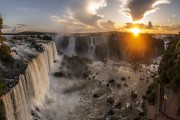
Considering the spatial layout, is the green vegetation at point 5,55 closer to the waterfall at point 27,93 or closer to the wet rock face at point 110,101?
the waterfall at point 27,93

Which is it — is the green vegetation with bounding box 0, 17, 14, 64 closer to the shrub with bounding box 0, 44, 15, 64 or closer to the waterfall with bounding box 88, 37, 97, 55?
the shrub with bounding box 0, 44, 15, 64

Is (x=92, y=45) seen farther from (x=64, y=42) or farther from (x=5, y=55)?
(x=5, y=55)

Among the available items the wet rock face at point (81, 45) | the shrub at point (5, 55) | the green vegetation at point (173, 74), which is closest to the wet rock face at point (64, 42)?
the wet rock face at point (81, 45)

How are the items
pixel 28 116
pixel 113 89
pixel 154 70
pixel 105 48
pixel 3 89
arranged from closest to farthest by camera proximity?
pixel 3 89 → pixel 28 116 → pixel 113 89 → pixel 154 70 → pixel 105 48

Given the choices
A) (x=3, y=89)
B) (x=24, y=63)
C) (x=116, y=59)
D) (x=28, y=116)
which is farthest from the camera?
(x=116, y=59)

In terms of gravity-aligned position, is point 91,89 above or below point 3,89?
below

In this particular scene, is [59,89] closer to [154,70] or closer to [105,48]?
[154,70]

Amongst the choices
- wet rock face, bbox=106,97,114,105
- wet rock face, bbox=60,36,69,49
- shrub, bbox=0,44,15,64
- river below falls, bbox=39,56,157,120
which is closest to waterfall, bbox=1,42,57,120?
river below falls, bbox=39,56,157,120

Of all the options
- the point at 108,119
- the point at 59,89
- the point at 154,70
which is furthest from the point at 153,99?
the point at 154,70
